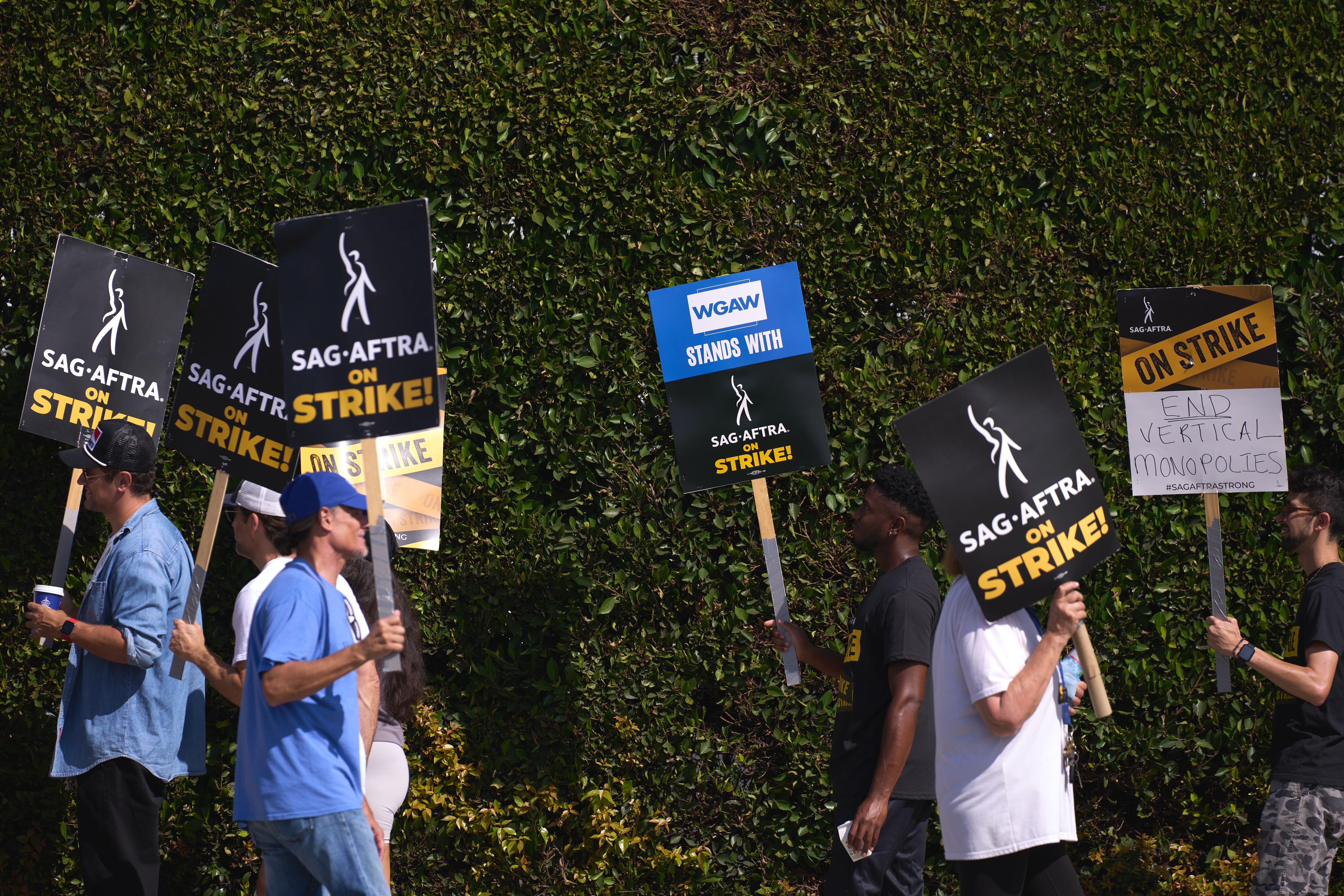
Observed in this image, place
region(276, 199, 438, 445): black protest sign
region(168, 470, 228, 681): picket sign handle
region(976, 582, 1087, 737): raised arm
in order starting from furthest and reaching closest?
region(168, 470, 228, 681): picket sign handle, region(276, 199, 438, 445): black protest sign, region(976, 582, 1087, 737): raised arm

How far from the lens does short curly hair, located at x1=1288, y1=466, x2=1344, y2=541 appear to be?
421 cm

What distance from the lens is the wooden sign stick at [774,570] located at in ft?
14.3

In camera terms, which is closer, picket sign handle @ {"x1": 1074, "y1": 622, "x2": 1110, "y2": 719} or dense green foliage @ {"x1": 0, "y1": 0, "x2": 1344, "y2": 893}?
picket sign handle @ {"x1": 1074, "y1": 622, "x2": 1110, "y2": 719}

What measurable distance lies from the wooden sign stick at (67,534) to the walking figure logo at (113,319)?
563 millimetres

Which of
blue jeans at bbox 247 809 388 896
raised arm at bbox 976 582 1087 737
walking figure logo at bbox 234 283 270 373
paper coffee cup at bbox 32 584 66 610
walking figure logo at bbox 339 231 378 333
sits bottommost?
blue jeans at bbox 247 809 388 896

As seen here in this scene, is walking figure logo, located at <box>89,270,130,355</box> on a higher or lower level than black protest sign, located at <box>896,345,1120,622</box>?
higher

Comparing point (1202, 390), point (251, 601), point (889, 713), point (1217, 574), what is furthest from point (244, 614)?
point (1202, 390)

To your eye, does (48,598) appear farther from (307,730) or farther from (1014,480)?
(1014,480)

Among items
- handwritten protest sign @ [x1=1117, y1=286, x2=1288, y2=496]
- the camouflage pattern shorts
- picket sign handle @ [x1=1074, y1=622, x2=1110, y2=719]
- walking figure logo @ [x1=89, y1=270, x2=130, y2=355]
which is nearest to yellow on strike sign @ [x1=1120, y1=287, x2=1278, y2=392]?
handwritten protest sign @ [x1=1117, y1=286, x2=1288, y2=496]

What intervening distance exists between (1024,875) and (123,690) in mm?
3348

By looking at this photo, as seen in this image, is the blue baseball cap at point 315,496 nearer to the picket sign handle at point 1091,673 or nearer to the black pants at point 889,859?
the black pants at point 889,859

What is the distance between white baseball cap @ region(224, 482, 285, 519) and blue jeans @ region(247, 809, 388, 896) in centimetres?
137

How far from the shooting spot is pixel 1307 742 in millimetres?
4059

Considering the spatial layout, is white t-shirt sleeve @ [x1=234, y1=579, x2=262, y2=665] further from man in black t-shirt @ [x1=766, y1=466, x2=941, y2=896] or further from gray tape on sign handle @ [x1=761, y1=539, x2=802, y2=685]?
man in black t-shirt @ [x1=766, y1=466, x2=941, y2=896]
